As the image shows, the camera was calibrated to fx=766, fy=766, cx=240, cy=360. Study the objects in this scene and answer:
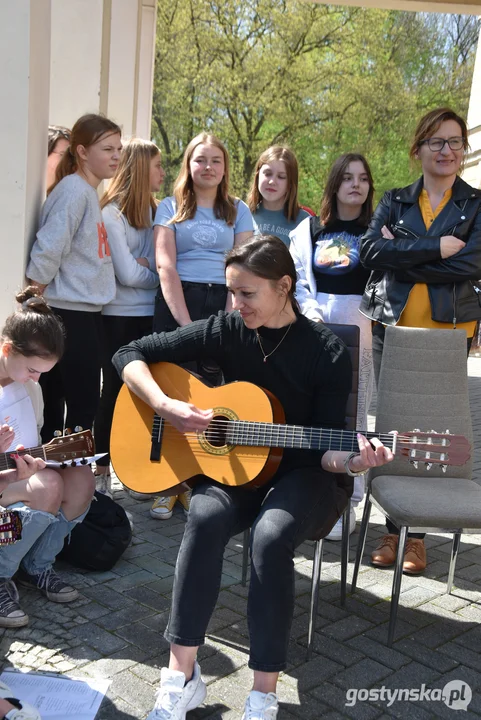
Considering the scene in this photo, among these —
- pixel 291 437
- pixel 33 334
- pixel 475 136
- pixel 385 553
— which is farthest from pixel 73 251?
pixel 475 136

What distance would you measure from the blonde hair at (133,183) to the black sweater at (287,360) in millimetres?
1620

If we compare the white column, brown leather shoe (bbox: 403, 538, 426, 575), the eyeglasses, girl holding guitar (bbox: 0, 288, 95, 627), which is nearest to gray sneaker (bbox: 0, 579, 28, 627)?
girl holding guitar (bbox: 0, 288, 95, 627)

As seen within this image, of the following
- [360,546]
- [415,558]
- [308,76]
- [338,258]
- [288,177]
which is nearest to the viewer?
[360,546]

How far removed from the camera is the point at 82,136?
4.23m

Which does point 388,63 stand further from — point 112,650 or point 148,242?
point 112,650

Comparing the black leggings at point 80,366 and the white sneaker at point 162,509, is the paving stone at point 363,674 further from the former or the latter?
the black leggings at point 80,366

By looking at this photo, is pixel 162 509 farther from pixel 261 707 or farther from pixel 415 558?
pixel 261 707

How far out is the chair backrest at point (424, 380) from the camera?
3830 millimetres

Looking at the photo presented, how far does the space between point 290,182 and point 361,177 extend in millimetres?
711

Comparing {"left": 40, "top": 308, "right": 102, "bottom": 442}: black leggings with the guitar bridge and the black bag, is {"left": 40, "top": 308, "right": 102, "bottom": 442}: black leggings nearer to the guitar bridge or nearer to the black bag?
the black bag

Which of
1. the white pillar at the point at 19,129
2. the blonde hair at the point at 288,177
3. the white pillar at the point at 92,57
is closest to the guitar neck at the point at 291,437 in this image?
the white pillar at the point at 19,129

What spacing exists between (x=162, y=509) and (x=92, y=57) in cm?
503

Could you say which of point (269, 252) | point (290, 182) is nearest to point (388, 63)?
point (290, 182)

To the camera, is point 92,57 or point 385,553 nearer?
point 385,553
